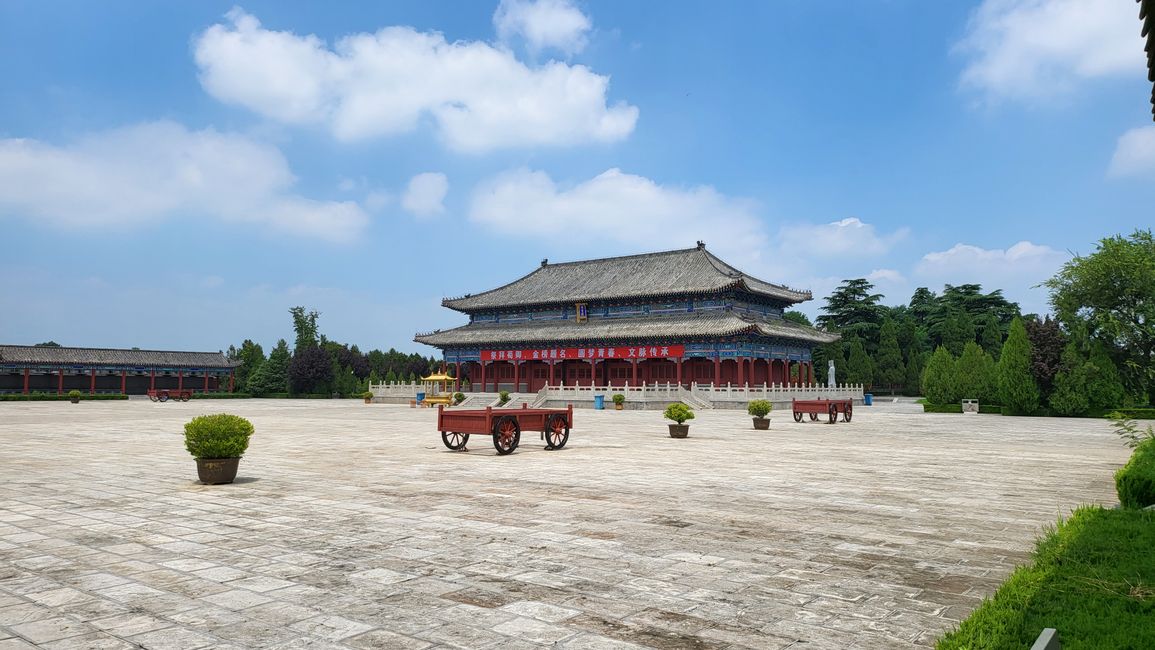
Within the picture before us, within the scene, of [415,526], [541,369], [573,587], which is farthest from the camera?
[541,369]

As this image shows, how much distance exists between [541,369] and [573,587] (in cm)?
5159

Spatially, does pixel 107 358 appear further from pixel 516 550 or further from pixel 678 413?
pixel 516 550

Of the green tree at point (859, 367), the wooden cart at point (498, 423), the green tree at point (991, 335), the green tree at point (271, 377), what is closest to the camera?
the wooden cart at point (498, 423)

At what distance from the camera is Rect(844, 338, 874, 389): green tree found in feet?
207

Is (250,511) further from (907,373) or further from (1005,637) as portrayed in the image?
(907,373)

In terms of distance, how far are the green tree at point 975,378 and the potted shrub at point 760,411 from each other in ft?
67.4

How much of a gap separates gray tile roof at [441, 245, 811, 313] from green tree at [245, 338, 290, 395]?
19.6m

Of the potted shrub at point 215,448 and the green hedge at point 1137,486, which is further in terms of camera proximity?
the potted shrub at point 215,448

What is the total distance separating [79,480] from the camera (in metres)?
11.0

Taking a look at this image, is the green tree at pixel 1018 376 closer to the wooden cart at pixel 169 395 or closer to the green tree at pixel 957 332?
the green tree at pixel 957 332

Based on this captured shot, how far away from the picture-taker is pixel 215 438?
10531 mm

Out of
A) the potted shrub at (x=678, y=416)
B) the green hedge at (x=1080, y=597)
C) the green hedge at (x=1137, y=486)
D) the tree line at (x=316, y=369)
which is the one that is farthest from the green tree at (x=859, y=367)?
the green hedge at (x=1080, y=597)

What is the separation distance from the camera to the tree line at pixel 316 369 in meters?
69.4

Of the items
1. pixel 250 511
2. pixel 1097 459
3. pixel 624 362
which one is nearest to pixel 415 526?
pixel 250 511
